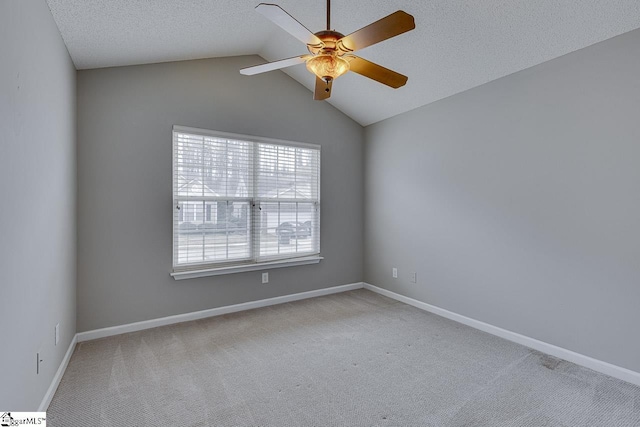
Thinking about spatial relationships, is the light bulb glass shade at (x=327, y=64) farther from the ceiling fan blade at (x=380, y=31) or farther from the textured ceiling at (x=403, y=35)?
the textured ceiling at (x=403, y=35)

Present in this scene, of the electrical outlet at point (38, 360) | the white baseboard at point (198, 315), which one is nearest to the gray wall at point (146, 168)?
the white baseboard at point (198, 315)

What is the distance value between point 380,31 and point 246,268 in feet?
9.24

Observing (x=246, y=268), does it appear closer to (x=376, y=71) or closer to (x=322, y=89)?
(x=322, y=89)

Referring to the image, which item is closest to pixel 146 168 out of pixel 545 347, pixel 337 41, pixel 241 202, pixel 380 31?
pixel 241 202

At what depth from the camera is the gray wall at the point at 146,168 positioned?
2.85 m

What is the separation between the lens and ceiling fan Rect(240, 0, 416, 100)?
1.57 meters

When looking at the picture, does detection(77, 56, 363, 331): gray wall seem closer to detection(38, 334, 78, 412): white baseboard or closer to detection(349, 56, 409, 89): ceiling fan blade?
detection(38, 334, 78, 412): white baseboard

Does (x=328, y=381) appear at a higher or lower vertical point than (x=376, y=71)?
lower

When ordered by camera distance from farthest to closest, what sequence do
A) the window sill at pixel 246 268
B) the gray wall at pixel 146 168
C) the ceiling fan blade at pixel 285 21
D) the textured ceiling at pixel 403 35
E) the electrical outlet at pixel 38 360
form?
1. the window sill at pixel 246 268
2. the gray wall at pixel 146 168
3. the textured ceiling at pixel 403 35
4. the electrical outlet at pixel 38 360
5. the ceiling fan blade at pixel 285 21

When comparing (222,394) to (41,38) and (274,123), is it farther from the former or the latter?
(274,123)

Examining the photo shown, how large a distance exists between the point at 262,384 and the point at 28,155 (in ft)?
6.40

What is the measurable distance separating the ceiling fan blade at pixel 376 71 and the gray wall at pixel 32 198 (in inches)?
68.4

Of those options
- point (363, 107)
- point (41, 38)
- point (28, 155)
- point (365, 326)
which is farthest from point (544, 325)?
point (41, 38)

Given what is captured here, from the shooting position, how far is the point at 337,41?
179 centimetres
